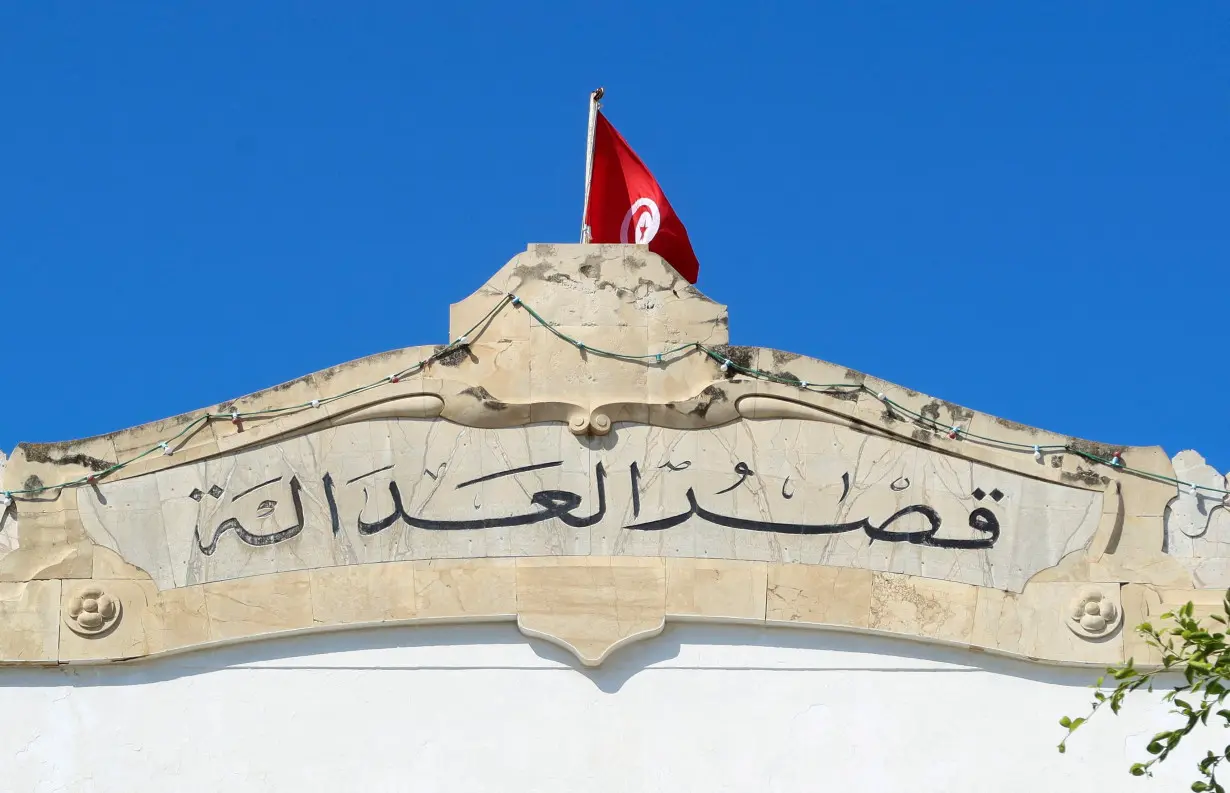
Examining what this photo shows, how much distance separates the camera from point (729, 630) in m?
11.9

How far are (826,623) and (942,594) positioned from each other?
86cm

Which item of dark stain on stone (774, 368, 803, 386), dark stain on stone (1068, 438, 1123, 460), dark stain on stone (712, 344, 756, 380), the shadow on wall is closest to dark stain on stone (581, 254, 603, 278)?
dark stain on stone (712, 344, 756, 380)

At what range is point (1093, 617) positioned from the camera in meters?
12.0

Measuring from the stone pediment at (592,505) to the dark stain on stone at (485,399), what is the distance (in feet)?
0.12

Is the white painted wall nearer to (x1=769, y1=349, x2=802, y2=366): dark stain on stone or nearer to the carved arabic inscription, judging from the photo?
the carved arabic inscription

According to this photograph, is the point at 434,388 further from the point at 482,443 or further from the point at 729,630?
the point at 729,630

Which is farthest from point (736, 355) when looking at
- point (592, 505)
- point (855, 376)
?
point (592, 505)

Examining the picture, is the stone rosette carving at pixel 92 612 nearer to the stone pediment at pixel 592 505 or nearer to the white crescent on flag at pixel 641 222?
the stone pediment at pixel 592 505

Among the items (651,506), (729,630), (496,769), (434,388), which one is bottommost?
(496,769)

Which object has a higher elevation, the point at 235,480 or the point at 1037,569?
the point at 235,480

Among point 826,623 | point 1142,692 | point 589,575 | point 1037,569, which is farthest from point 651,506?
point 1142,692

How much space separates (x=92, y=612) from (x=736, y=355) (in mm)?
4865

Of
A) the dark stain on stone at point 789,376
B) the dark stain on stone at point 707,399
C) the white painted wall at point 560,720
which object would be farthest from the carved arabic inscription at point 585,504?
the white painted wall at point 560,720

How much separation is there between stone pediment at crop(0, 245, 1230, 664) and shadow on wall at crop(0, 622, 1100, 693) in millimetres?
131
